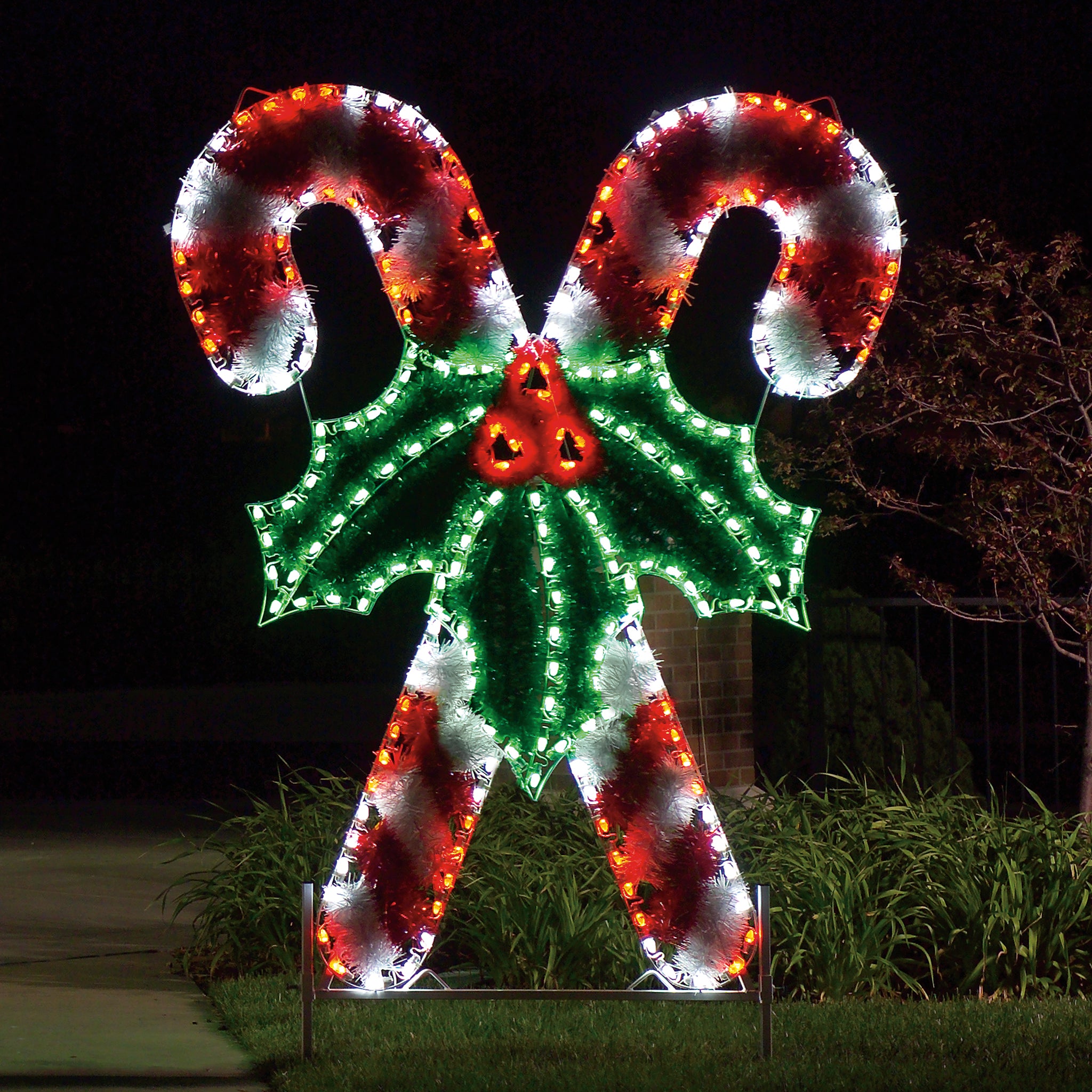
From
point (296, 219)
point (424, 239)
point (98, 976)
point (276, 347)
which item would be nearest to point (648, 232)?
point (424, 239)

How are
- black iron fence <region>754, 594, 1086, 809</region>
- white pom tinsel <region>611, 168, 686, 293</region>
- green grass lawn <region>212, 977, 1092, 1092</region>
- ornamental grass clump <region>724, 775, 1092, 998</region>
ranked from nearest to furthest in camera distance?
green grass lawn <region>212, 977, 1092, 1092</region>
white pom tinsel <region>611, 168, 686, 293</region>
ornamental grass clump <region>724, 775, 1092, 998</region>
black iron fence <region>754, 594, 1086, 809</region>

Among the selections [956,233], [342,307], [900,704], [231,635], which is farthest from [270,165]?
[231,635]

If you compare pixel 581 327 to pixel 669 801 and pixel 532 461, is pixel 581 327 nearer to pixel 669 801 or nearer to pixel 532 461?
pixel 532 461

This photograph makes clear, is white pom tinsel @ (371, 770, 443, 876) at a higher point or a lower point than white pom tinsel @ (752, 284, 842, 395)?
lower

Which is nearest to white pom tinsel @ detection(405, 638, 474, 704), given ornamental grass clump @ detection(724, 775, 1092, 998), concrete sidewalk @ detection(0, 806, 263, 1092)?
concrete sidewalk @ detection(0, 806, 263, 1092)

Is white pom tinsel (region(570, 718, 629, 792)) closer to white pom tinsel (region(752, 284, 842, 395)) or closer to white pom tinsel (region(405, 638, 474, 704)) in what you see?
white pom tinsel (region(405, 638, 474, 704))

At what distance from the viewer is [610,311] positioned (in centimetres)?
631

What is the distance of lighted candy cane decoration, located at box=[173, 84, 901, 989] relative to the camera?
6.15 m

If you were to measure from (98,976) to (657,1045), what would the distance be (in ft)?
8.45

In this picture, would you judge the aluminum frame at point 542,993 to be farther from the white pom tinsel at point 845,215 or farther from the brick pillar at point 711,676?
the brick pillar at point 711,676

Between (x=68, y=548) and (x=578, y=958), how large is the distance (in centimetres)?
2123

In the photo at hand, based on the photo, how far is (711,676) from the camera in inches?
388

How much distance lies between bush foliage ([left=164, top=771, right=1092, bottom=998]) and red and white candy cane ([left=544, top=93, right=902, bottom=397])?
84.2 inches

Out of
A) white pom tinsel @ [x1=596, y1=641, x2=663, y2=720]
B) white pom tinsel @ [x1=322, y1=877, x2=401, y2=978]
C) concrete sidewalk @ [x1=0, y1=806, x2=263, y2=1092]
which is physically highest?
white pom tinsel @ [x1=596, y1=641, x2=663, y2=720]
